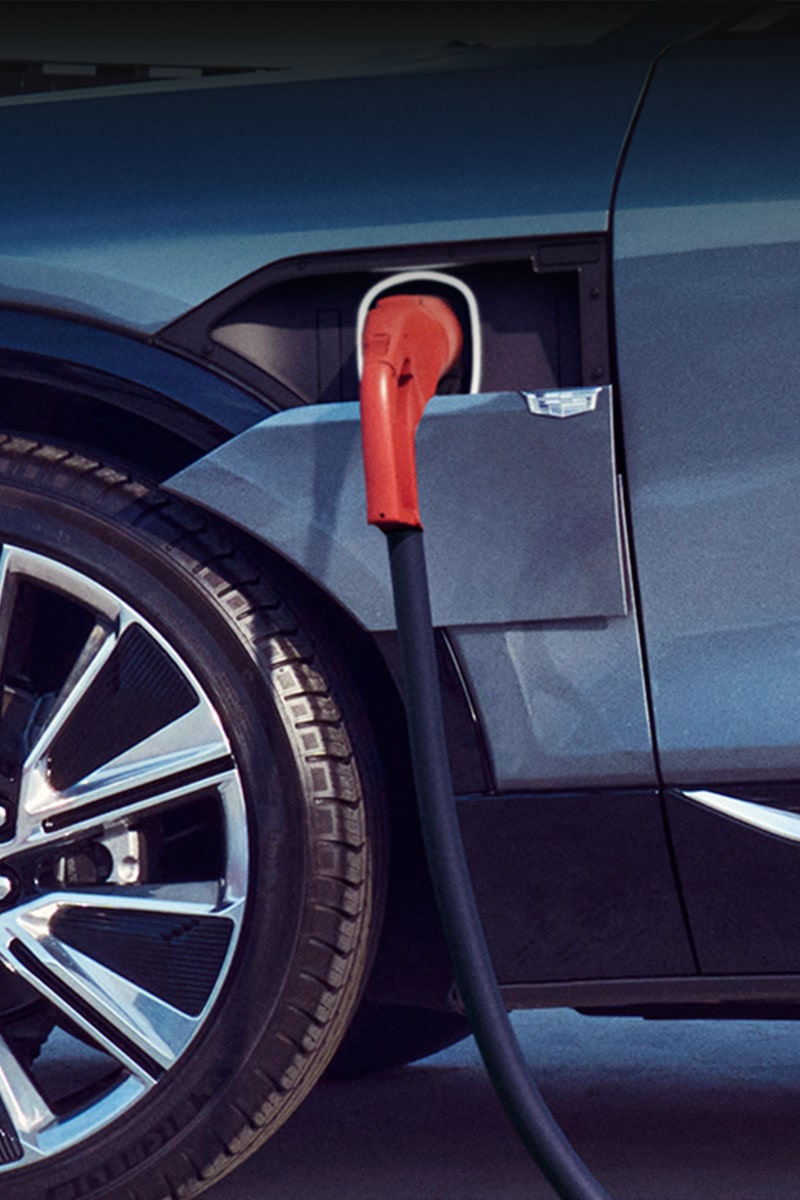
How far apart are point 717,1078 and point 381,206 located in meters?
1.69

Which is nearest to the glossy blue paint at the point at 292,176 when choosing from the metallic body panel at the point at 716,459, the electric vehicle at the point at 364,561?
the electric vehicle at the point at 364,561

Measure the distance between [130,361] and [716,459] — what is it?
68 cm

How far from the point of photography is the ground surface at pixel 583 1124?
228 centimetres

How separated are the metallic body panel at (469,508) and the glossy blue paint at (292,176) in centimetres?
21

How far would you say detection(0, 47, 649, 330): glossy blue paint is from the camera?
1.93 meters

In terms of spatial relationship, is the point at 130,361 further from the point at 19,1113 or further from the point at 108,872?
the point at 19,1113

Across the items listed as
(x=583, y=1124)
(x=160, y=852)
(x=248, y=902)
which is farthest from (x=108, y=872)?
(x=583, y=1124)

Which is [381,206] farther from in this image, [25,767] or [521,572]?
[25,767]

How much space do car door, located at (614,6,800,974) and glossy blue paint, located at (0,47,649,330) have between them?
121 mm

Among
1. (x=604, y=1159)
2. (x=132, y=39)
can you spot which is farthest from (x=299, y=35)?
(x=132, y=39)

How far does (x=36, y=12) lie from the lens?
7.92 m

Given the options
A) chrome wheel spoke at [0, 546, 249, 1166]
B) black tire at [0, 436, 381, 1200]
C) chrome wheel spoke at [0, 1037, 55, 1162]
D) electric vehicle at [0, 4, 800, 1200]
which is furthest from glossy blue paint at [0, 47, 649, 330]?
chrome wheel spoke at [0, 1037, 55, 1162]

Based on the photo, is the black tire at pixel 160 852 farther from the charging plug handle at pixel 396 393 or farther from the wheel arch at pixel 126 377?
the charging plug handle at pixel 396 393

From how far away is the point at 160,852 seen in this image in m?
2.07
